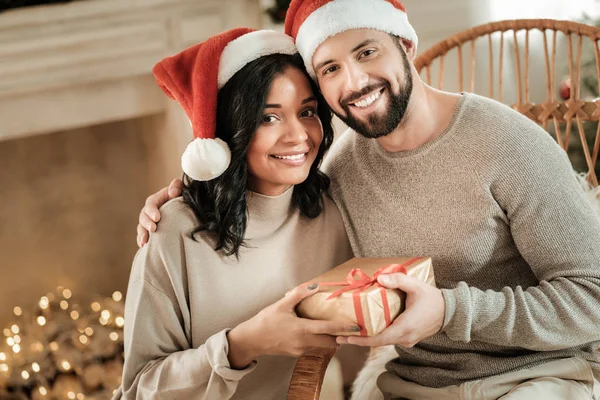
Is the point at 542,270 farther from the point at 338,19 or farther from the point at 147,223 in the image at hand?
the point at 147,223

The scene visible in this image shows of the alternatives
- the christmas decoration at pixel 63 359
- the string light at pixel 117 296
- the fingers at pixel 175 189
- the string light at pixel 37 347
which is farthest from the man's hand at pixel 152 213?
the string light at pixel 117 296

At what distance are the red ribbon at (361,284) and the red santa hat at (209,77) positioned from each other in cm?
39

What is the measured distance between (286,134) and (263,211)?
7.7 inches

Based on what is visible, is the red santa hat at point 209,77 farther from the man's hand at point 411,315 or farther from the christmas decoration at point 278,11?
the christmas decoration at point 278,11

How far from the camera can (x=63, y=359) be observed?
9.53 ft

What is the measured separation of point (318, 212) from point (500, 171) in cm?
43

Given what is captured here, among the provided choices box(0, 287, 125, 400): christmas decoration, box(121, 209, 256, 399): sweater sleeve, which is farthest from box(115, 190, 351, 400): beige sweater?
box(0, 287, 125, 400): christmas decoration

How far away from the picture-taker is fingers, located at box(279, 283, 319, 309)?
1255 millimetres

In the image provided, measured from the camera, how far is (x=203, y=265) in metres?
1.55

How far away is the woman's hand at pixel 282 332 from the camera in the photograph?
1.25m

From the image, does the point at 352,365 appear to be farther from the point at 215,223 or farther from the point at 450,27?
the point at 450,27

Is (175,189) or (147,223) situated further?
(175,189)

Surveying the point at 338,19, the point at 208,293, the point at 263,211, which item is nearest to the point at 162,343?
the point at 208,293

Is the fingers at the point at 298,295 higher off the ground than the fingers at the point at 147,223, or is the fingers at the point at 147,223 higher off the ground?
the fingers at the point at 147,223
